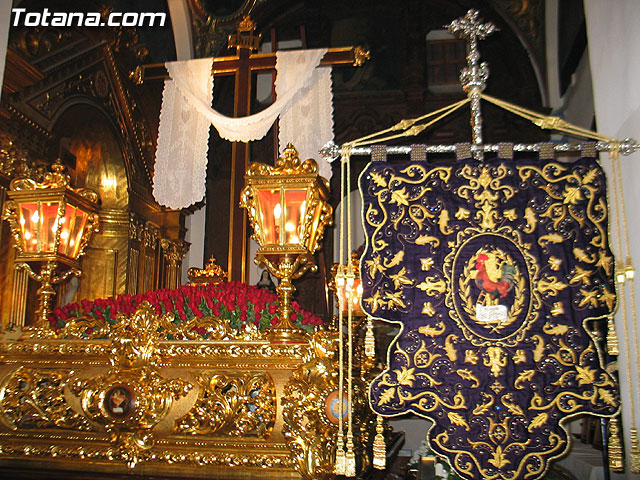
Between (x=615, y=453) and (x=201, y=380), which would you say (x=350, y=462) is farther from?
(x=615, y=453)

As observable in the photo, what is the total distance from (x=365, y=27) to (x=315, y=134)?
14.4ft

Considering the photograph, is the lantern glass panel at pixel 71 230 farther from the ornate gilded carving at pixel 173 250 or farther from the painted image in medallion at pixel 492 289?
the ornate gilded carving at pixel 173 250

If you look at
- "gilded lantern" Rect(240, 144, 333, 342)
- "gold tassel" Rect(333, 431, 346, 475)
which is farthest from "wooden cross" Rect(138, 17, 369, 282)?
"gold tassel" Rect(333, 431, 346, 475)

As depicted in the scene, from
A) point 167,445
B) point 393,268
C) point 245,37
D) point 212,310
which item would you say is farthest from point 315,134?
point 167,445

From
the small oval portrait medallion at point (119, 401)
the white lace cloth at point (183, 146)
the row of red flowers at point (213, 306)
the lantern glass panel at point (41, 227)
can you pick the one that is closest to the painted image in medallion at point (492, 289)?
the row of red flowers at point (213, 306)

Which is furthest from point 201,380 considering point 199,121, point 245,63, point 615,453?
point 245,63

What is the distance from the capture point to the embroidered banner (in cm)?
273

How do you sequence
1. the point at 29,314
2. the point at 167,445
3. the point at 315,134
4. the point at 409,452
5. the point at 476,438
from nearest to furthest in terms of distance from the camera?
1. the point at 476,438
2. the point at 167,445
3. the point at 29,314
4. the point at 315,134
5. the point at 409,452

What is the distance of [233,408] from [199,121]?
143 inches

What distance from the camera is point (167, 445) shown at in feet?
10.6

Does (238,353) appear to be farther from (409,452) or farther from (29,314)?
(409,452)

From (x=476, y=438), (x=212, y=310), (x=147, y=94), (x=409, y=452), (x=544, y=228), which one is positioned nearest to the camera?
(x=476, y=438)

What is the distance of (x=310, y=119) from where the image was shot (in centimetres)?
570

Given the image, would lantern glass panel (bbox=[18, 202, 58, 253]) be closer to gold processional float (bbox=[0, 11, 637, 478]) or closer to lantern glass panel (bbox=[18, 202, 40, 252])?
lantern glass panel (bbox=[18, 202, 40, 252])
